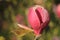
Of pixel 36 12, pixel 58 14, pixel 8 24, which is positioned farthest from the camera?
pixel 58 14

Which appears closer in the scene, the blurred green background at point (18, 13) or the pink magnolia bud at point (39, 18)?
the pink magnolia bud at point (39, 18)

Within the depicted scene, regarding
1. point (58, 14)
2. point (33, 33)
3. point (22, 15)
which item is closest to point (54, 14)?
point (58, 14)

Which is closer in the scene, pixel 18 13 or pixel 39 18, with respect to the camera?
pixel 39 18

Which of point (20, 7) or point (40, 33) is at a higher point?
point (20, 7)

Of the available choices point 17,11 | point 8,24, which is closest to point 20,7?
point 17,11

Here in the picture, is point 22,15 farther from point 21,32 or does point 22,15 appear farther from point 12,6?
point 21,32

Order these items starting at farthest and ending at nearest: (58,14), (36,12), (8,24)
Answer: (58,14) → (8,24) → (36,12)

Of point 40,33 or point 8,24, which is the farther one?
point 8,24

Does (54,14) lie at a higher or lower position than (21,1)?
lower

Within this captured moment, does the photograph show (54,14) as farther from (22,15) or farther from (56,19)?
(22,15)

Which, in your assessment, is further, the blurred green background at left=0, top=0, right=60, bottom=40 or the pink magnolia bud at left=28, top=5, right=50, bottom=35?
the blurred green background at left=0, top=0, right=60, bottom=40
